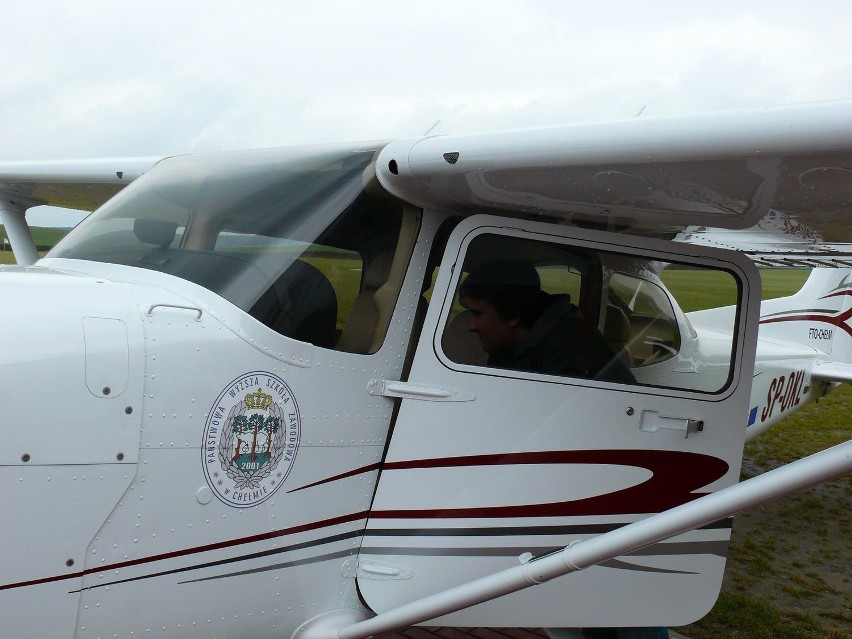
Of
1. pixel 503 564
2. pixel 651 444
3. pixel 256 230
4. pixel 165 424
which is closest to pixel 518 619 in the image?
pixel 503 564

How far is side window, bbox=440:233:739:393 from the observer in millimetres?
2852

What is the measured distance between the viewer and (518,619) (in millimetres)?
2832

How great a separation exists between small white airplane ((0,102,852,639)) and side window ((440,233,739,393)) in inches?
0.5

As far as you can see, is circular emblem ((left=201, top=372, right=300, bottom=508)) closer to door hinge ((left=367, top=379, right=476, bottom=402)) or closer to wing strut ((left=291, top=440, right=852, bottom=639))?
door hinge ((left=367, top=379, right=476, bottom=402))

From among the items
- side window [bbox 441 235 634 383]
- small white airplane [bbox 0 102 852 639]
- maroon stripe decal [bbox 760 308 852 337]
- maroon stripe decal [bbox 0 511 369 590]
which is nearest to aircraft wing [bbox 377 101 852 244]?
small white airplane [bbox 0 102 852 639]

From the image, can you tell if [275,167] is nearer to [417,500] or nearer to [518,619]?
[417,500]

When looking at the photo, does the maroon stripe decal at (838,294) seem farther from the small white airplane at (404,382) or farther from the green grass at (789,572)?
the small white airplane at (404,382)

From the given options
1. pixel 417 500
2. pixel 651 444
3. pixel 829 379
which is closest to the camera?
pixel 417 500

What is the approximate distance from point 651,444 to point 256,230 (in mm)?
1620

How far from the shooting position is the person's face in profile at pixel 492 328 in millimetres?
2854

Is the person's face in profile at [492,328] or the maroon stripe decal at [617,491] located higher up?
the person's face in profile at [492,328]

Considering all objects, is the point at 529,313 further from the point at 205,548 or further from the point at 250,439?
the point at 205,548

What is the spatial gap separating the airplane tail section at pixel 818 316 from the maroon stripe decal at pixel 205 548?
5.69 metres

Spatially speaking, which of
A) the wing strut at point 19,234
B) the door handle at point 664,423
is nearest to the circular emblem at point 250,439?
the door handle at point 664,423
